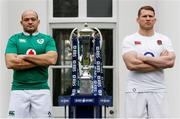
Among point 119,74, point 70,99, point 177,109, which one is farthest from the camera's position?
point 119,74

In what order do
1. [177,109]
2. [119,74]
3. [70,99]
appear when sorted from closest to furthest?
[70,99], [177,109], [119,74]

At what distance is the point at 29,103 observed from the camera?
5.53 m

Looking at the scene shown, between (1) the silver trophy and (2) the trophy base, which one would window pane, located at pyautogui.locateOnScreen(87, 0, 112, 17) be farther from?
(2) the trophy base

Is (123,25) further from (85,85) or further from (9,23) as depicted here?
(85,85)

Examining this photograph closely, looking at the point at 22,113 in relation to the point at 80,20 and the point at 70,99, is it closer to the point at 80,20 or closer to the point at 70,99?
the point at 70,99

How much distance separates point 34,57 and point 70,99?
19.9 inches

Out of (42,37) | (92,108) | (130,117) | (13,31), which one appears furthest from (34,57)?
(13,31)

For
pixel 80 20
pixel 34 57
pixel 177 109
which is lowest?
pixel 177 109

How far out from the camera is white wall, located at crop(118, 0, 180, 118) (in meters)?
7.04

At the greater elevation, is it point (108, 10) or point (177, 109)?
point (108, 10)

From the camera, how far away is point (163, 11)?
7422mm

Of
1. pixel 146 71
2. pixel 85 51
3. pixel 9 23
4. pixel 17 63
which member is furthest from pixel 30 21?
pixel 9 23

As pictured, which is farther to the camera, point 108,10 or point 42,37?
point 108,10

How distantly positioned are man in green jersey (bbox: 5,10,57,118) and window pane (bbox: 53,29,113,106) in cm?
226
